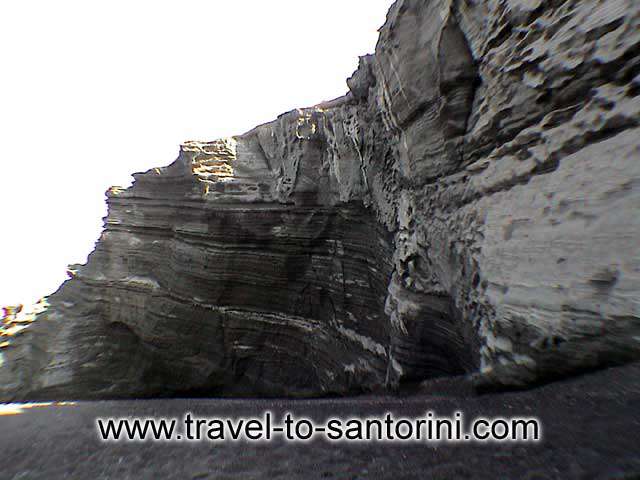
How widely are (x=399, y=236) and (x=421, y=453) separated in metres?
3.36

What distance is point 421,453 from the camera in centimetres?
139

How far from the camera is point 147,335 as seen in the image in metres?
9.45

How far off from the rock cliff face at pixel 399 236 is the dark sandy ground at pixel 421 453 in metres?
0.29

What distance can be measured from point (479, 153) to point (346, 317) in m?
4.55

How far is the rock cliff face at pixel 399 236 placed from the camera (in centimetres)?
172

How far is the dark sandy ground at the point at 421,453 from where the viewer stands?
112 centimetres

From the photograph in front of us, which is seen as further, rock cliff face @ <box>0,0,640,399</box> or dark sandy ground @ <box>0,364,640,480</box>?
rock cliff face @ <box>0,0,640,399</box>

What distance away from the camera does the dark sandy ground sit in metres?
1.12

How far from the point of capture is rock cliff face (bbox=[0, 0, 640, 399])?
1.72 meters

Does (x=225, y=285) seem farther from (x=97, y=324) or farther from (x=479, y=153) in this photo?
(x=479, y=153)

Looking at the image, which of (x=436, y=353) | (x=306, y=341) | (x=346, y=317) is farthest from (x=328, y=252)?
(x=436, y=353)

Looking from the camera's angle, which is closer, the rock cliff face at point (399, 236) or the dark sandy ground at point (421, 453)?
the dark sandy ground at point (421, 453)

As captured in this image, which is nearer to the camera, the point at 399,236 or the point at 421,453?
the point at 421,453

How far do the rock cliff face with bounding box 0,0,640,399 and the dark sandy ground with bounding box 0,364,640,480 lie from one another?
0.94 feet
